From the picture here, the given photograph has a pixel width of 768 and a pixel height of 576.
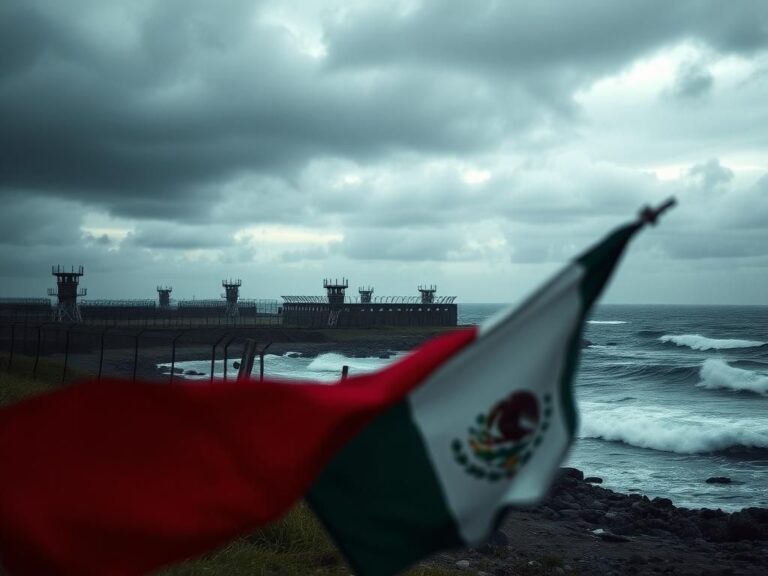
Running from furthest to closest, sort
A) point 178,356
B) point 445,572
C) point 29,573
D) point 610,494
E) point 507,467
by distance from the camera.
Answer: point 178,356 < point 610,494 < point 445,572 < point 507,467 < point 29,573

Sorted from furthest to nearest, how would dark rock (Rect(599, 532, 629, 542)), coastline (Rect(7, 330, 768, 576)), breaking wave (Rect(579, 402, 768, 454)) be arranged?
1. breaking wave (Rect(579, 402, 768, 454))
2. dark rock (Rect(599, 532, 629, 542))
3. coastline (Rect(7, 330, 768, 576))

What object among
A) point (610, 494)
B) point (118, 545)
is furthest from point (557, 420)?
point (610, 494)

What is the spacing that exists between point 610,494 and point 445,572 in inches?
375

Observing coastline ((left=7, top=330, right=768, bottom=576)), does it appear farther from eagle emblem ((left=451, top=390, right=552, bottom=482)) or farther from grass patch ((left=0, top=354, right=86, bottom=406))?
grass patch ((left=0, top=354, right=86, bottom=406))

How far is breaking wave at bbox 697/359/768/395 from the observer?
1428 inches

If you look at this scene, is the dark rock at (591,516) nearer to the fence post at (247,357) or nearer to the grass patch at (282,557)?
the grass patch at (282,557)

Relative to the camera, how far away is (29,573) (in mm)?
3281

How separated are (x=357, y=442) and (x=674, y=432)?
22113 millimetres

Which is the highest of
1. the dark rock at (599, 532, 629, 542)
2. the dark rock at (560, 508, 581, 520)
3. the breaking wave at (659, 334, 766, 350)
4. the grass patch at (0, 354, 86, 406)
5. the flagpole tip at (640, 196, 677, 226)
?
the flagpole tip at (640, 196, 677, 226)

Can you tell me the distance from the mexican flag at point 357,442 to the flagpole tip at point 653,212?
0.05 ft

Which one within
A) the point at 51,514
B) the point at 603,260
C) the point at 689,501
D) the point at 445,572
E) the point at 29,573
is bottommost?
the point at 689,501

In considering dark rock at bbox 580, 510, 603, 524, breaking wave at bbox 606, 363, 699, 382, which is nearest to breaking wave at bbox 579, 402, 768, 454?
dark rock at bbox 580, 510, 603, 524

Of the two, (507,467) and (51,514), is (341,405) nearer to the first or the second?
(507,467)

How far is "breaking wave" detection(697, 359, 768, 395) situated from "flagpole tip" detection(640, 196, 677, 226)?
35381 mm
